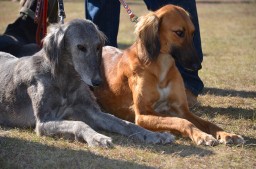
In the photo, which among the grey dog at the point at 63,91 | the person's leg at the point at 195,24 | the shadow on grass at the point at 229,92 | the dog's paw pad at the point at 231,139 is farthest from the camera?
the shadow on grass at the point at 229,92

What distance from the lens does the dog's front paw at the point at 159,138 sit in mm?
4398

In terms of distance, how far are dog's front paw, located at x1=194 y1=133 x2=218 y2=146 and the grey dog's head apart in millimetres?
1032

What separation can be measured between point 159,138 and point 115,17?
3.00m

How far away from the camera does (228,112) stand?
5.71 metres

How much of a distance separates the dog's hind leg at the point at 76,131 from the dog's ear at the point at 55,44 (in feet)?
1.89

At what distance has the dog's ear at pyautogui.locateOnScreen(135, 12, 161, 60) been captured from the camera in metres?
4.98

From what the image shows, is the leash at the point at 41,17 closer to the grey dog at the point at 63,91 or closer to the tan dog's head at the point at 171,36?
the grey dog at the point at 63,91

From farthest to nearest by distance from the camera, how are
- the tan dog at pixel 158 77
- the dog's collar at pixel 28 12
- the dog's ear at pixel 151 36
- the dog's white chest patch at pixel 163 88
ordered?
the dog's collar at pixel 28 12 → the dog's white chest patch at pixel 163 88 → the dog's ear at pixel 151 36 → the tan dog at pixel 158 77

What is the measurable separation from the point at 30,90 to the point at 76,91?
18.3 inches

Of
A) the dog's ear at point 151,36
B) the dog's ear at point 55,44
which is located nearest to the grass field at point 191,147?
the dog's ear at point 55,44

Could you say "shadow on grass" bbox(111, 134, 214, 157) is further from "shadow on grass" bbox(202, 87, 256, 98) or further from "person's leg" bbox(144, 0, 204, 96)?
"shadow on grass" bbox(202, 87, 256, 98)

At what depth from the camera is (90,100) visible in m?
5.04

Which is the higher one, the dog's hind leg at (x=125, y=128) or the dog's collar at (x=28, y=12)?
the dog's collar at (x=28, y=12)

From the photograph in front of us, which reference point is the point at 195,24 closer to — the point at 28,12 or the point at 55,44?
the point at 55,44
